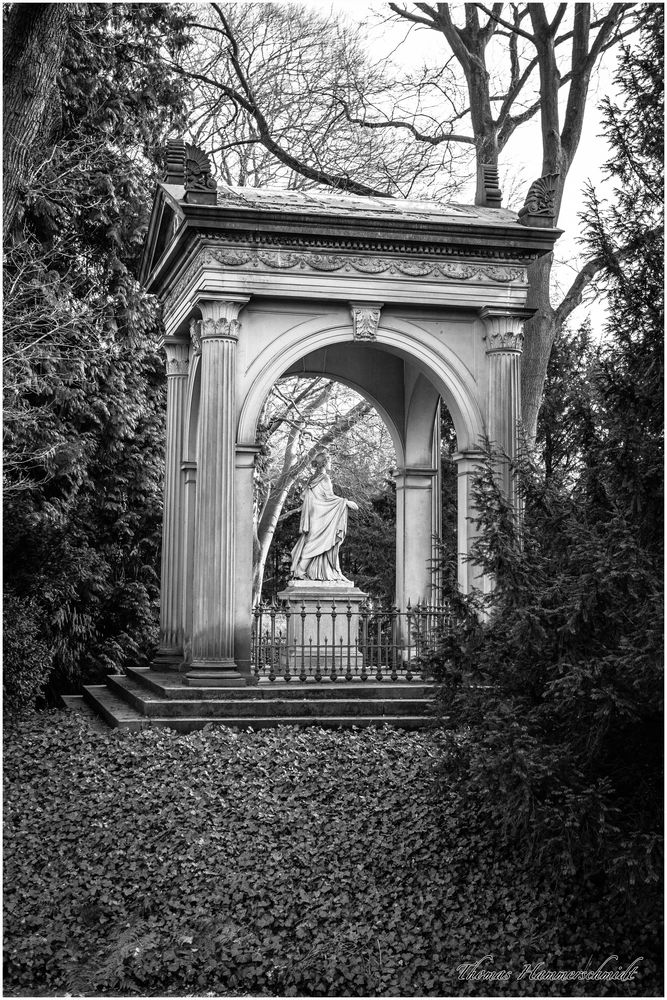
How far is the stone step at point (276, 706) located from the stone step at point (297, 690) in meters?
0.03

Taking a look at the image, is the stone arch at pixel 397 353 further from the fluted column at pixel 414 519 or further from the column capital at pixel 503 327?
the fluted column at pixel 414 519

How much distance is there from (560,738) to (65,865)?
11.3 ft

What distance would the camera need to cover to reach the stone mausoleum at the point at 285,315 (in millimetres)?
10109

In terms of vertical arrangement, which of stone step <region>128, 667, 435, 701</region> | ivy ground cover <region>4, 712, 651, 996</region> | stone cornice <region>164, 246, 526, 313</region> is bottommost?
ivy ground cover <region>4, 712, 651, 996</region>

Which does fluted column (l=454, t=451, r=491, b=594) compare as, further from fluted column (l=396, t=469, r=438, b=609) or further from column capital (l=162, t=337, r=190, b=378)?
column capital (l=162, t=337, r=190, b=378)

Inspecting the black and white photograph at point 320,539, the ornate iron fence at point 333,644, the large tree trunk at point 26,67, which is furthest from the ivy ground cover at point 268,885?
the large tree trunk at point 26,67

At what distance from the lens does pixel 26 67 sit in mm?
9016

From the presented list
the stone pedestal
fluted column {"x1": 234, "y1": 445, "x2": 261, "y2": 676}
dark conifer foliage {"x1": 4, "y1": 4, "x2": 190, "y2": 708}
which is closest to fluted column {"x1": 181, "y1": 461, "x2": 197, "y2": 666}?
the stone pedestal

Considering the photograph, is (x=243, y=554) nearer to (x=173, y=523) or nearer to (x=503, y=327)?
(x=173, y=523)

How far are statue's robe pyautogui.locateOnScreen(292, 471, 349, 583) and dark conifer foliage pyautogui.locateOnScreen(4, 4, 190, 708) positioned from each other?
3531 millimetres

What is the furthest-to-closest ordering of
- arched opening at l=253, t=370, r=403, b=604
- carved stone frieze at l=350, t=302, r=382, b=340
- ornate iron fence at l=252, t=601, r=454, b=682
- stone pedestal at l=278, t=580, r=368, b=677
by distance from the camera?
A: 1. arched opening at l=253, t=370, r=403, b=604
2. stone pedestal at l=278, t=580, r=368, b=677
3. carved stone frieze at l=350, t=302, r=382, b=340
4. ornate iron fence at l=252, t=601, r=454, b=682

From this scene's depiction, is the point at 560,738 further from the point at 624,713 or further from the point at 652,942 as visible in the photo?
the point at 652,942

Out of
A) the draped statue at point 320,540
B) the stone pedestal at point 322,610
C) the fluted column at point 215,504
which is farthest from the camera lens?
the draped statue at point 320,540

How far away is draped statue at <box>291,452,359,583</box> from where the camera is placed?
12.2 m
